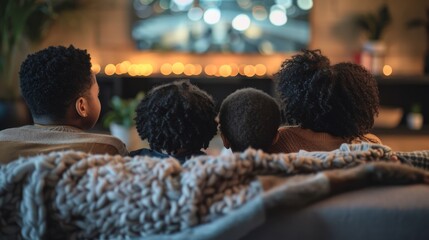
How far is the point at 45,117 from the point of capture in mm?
1165

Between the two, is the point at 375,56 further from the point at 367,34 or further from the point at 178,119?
the point at 178,119

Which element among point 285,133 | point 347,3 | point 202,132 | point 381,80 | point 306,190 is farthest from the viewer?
point 347,3

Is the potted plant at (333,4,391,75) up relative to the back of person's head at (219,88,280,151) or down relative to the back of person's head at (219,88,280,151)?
up

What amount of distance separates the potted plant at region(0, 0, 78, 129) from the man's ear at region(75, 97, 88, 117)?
252 cm

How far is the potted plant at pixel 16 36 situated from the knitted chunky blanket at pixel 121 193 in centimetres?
296

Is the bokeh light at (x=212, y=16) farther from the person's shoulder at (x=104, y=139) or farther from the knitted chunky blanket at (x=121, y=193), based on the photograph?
the knitted chunky blanket at (x=121, y=193)

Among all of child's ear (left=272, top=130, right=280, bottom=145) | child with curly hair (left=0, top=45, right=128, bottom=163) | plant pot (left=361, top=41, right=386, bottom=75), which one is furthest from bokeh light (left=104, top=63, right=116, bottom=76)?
child's ear (left=272, top=130, right=280, bottom=145)

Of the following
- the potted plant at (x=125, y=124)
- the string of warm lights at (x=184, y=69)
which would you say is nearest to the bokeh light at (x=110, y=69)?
the string of warm lights at (x=184, y=69)

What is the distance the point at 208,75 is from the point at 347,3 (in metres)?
1.26

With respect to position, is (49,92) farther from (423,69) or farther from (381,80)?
(423,69)

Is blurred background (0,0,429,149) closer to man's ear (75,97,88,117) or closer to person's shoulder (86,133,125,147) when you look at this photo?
man's ear (75,97,88,117)

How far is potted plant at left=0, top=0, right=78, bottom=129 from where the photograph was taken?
344cm

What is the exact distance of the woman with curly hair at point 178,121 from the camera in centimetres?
98

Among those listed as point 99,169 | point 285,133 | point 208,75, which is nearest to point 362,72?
point 285,133
